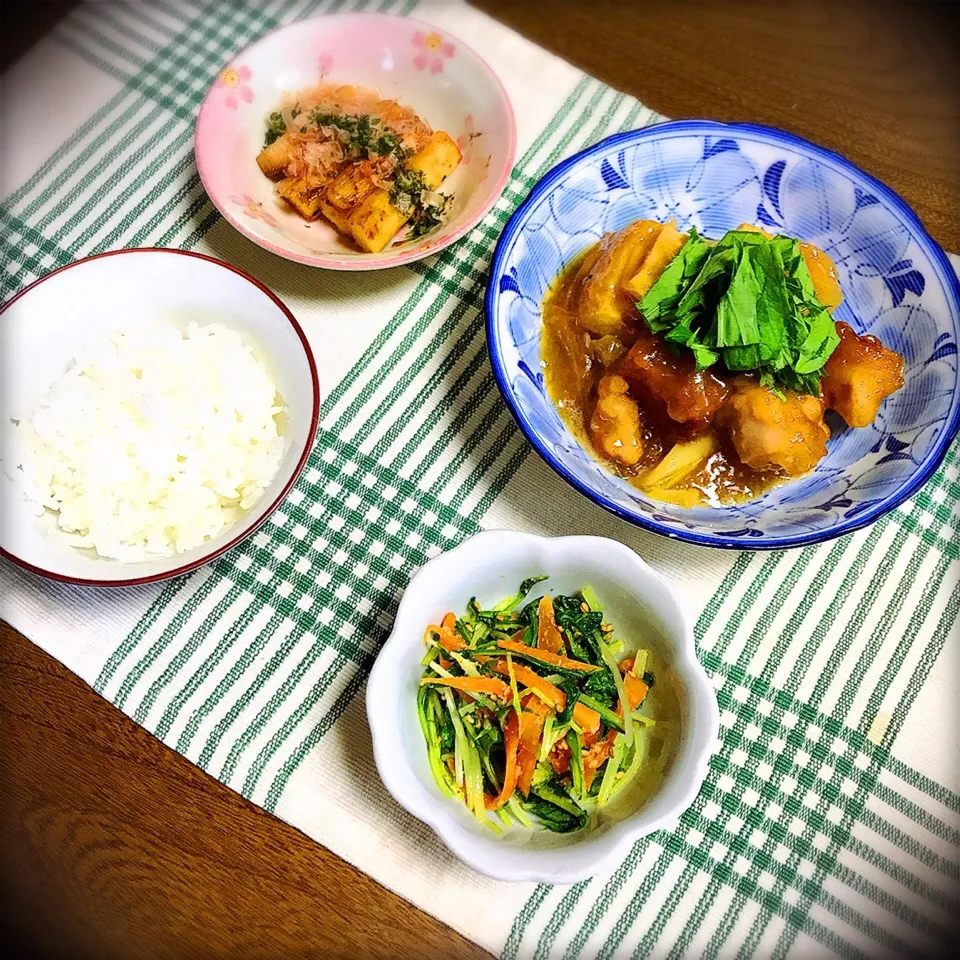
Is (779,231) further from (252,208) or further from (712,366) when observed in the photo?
(252,208)

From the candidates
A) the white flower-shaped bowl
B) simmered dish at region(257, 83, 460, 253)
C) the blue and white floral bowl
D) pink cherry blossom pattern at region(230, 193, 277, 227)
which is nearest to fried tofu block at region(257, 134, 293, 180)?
simmered dish at region(257, 83, 460, 253)

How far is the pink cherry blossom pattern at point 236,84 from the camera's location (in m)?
2.37

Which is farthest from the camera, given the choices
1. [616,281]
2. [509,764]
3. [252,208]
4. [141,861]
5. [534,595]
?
[252,208]

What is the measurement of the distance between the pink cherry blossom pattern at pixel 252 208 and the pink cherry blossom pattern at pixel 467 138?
0.60 metres

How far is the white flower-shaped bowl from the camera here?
5.24ft

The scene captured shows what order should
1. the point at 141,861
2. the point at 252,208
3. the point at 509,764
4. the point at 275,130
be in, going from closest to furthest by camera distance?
the point at 509,764 → the point at 141,861 → the point at 252,208 → the point at 275,130

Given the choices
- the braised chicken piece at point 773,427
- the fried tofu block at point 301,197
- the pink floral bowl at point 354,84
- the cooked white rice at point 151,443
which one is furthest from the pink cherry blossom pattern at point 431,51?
the braised chicken piece at point 773,427

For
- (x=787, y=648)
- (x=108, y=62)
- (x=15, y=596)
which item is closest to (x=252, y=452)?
(x=15, y=596)

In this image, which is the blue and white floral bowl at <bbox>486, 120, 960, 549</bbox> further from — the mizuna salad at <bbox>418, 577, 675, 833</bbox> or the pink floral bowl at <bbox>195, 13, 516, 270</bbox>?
the mizuna salad at <bbox>418, 577, 675, 833</bbox>

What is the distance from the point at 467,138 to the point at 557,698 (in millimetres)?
1660

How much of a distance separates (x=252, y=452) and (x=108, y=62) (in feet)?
5.11

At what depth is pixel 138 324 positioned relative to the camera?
2.12 metres

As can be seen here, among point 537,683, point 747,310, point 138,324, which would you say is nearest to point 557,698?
point 537,683

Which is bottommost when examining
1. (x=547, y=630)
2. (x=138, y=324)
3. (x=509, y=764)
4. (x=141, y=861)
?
(x=141, y=861)
